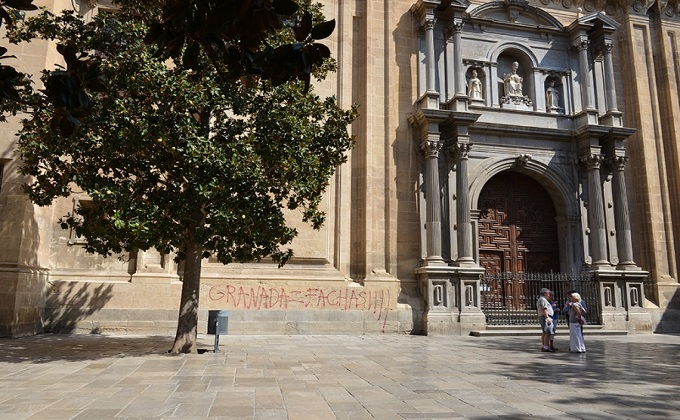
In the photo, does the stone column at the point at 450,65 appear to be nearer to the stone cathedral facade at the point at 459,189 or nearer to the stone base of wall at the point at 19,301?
the stone cathedral facade at the point at 459,189

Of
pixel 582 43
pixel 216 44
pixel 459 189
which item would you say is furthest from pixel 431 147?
pixel 216 44

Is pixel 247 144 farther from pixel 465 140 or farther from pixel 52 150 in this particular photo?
pixel 465 140

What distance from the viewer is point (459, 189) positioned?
15758 millimetres

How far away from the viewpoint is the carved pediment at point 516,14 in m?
17.6

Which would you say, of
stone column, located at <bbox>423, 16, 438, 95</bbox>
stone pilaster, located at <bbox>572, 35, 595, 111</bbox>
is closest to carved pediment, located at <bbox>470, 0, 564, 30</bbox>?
stone pilaster, located at <bbox>572, 35, 595, 111</bbox>

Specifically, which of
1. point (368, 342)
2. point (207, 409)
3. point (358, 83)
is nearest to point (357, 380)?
point (207, 409)

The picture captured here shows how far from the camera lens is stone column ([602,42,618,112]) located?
17484mm

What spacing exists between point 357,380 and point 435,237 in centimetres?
865

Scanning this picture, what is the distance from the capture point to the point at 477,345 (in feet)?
39.3

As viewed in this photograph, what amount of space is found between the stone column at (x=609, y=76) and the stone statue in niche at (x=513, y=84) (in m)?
3.10

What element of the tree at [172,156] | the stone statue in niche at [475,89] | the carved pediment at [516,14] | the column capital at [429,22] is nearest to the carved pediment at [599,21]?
the carved pediment at [516,14]

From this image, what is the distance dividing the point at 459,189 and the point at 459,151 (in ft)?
3.85

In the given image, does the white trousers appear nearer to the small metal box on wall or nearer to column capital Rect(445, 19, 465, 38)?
the small metal box on wall

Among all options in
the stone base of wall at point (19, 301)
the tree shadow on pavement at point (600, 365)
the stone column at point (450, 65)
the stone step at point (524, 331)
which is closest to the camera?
the tree shadow on pavement at point (600, 365)
